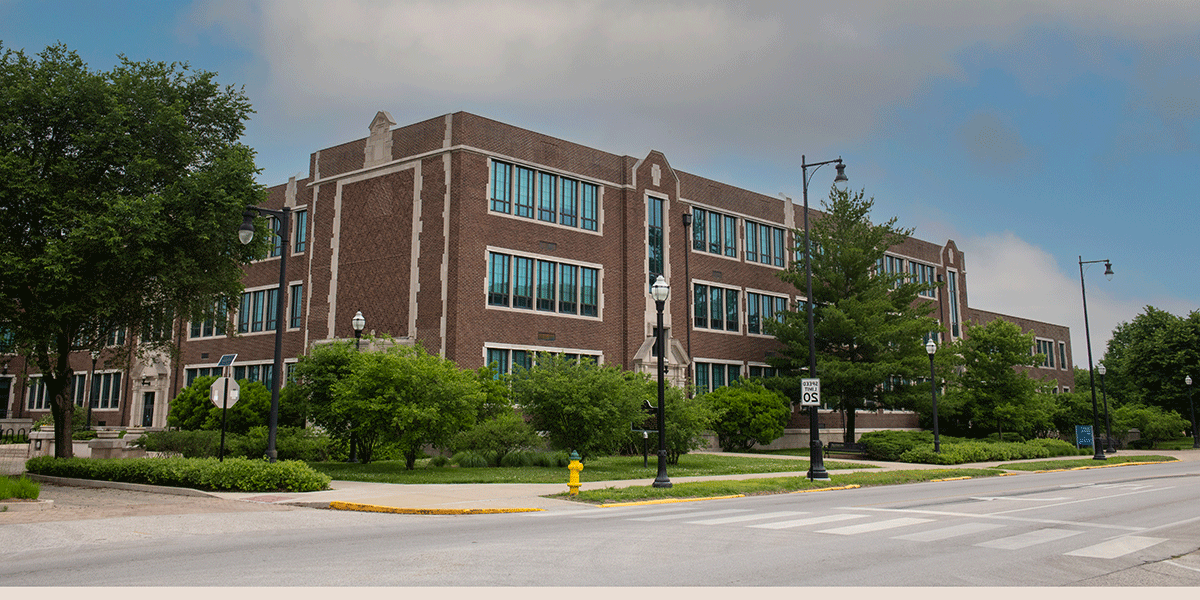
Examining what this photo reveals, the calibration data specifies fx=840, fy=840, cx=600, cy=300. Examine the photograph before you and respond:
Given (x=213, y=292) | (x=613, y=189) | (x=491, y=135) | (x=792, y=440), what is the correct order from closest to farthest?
(x=213, y=292)
(x=491, y=135)
(x=613, y=189)
(x=792, y=440)

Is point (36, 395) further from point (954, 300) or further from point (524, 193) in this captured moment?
point (954, 300)

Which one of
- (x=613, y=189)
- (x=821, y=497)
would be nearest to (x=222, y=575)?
(x=821, y=497)

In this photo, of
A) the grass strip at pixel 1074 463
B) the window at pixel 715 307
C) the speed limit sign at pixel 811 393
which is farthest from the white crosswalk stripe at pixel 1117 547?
the window at pixel 715 307

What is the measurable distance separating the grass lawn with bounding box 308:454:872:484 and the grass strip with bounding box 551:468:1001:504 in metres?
3.07

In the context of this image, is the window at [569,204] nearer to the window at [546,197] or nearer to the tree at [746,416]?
the window at [546,197]

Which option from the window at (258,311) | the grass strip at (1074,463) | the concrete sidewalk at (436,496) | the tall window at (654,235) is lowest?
the grass strip at (1074,463)

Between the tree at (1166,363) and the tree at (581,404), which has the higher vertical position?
the tree at (1166,363)

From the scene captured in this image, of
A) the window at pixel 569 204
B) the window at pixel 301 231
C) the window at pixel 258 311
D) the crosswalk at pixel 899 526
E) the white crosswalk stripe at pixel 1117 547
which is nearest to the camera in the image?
the white crosswalk stripe at pixel 1117 547

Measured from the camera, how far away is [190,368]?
144 feet

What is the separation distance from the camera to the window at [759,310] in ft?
145

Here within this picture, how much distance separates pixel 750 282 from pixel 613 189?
10.5 meters

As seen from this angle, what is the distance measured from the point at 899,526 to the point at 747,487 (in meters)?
7.67

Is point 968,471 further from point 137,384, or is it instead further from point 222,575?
point 137,384

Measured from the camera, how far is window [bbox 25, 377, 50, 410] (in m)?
53.7
